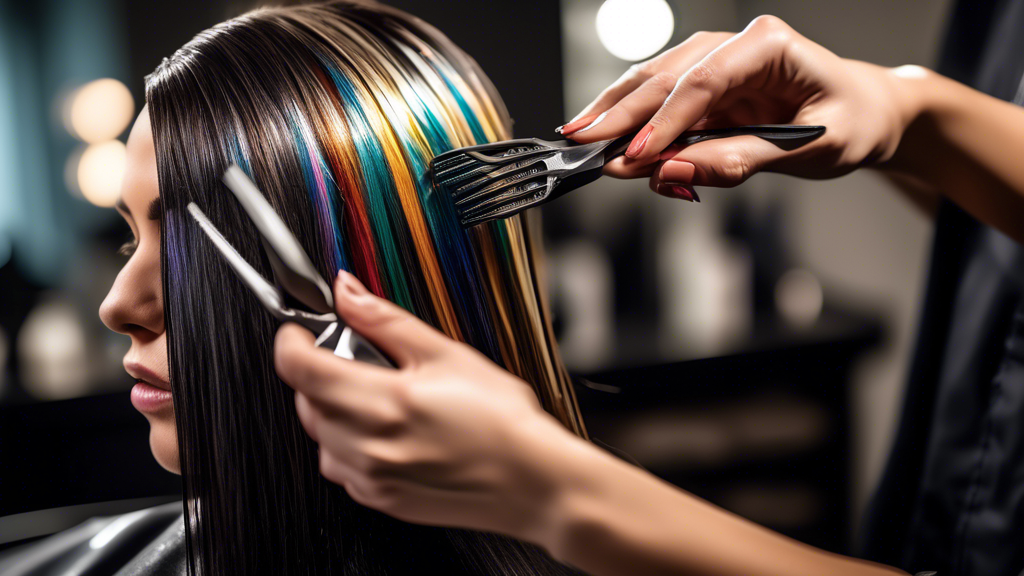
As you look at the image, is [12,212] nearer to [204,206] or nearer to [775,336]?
[204,206]

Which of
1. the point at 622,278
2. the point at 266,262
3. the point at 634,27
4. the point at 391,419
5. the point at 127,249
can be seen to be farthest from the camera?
the point at 622,278

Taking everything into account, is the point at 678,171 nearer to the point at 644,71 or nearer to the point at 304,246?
the point at 644,71

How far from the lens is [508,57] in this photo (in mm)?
755

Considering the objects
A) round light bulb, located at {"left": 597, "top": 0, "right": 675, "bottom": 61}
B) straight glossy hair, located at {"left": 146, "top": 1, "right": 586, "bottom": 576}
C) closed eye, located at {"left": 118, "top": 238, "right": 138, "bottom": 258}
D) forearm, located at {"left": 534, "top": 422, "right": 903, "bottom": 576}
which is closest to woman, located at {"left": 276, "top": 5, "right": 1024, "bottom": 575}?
forearm, located at {"left": 534, "top": 422, "right": 903, "bottom": 576}

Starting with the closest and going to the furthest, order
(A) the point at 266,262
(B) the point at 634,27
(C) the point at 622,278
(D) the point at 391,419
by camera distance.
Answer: (D) the point at 391,419 < (A) the point at 266,262 < (B) the point at 634,27 < (C) the point at 622,278

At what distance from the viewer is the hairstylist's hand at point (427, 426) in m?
0.33

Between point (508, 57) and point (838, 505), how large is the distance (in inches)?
42.2

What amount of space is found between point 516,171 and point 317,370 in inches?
9.2

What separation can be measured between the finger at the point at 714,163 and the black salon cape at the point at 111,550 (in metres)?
0.81

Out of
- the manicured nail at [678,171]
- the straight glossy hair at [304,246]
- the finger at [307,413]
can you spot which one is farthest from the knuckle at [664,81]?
the finger at [307,413]

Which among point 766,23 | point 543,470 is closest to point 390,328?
point 543,470

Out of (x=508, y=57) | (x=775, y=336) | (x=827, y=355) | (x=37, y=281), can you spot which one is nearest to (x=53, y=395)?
(x=37, y=281)

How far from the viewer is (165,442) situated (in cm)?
57

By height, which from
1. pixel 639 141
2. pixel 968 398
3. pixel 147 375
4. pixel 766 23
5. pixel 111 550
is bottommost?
pixel 111 550
